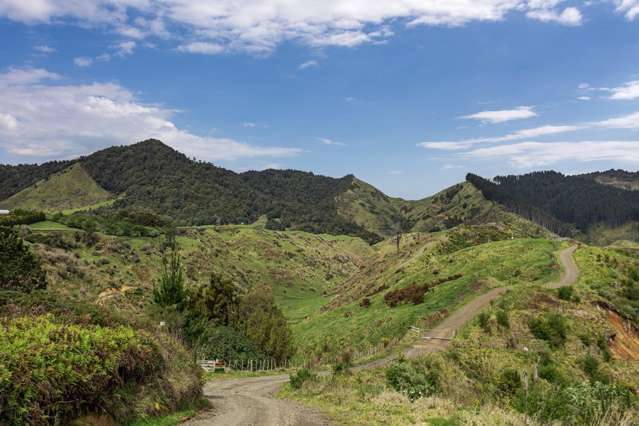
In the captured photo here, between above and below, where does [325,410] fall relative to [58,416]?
below

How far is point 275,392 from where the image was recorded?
91.1ft

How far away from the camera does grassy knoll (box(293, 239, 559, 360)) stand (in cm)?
4750

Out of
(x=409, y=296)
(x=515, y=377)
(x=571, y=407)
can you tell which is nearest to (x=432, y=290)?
(x=409, y=296)

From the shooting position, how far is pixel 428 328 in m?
41.8

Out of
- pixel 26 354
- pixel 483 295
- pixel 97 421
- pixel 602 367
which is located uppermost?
pixel 26 354

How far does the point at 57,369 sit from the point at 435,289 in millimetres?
49560

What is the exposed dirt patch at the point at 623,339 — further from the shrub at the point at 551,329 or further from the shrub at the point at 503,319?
the shrub at the point at 503,319

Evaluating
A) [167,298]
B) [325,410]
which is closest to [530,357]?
[325,410]

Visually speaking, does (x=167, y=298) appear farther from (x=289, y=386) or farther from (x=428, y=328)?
(x=428, y=328)

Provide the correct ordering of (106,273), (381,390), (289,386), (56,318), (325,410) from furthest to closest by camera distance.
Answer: (106,273), (289,386), (381,390), (325,410), (56,318)

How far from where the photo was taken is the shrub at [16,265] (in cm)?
4847

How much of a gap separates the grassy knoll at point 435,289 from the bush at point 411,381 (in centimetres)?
1977

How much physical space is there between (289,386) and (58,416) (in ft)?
63.4

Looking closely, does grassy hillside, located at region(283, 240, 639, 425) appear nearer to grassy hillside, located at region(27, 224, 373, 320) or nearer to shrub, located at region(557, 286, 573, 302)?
shrub, located at region(557, 286, 573, 302)
